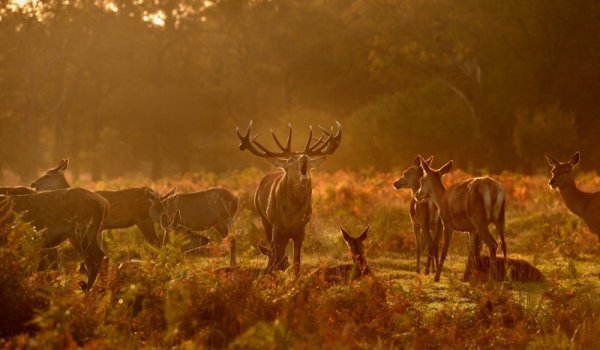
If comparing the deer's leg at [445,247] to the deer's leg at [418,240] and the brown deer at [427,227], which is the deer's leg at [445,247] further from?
the deer's leg at [418,240]

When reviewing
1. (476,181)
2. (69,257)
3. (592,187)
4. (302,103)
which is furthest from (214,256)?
(302,103)

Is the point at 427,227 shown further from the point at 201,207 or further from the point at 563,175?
the point at 201,207

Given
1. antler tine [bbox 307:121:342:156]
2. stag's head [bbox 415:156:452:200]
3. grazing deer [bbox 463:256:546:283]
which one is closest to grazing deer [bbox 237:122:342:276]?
antler tine [bbox 307:121:342:156]

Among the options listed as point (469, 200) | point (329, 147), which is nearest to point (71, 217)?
point (329, 147)

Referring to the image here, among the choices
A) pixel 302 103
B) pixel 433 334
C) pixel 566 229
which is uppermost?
pixel 302 103

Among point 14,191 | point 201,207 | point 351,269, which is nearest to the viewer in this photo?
point 351,269

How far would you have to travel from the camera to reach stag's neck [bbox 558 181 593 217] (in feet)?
44.3

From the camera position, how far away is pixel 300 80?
153ft

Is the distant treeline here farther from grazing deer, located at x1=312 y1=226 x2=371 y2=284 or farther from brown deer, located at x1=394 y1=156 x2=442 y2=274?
grazing deer, located at x1=312 y1=226 x2=371 y2=284

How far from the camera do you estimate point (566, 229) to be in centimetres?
1659

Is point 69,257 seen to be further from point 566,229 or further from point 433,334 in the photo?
point 566,229

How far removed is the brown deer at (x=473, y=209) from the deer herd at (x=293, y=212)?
0.01 meters

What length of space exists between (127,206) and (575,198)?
6.91 m

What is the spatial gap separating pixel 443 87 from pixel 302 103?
8692mm
